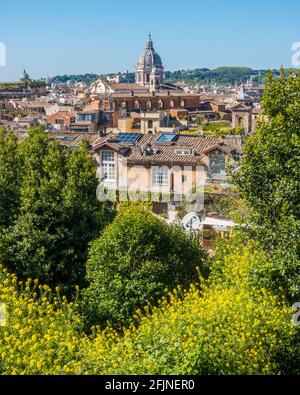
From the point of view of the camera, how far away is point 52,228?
16469 mm

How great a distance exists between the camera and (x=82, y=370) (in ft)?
28.9

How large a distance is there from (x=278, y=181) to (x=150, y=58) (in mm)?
127551

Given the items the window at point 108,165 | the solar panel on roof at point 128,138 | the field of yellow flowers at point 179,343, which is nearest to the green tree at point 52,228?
the field of yellow flowers at point 179,343

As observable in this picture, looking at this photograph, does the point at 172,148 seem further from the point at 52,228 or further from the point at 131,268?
the point at 131,268

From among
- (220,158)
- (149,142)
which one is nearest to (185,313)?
(220,158)

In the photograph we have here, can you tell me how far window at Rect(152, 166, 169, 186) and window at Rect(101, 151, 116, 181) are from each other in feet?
6.78

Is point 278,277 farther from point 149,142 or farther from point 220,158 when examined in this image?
point 149,142

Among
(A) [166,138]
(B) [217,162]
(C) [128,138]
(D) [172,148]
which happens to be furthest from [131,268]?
(C) [128,138]

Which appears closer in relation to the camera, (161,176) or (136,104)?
(161,176)

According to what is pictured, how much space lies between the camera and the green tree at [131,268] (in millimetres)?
13984

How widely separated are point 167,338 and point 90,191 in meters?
9.64

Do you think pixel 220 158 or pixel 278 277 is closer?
pixel 278 277
